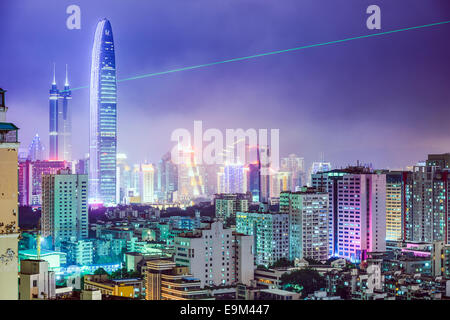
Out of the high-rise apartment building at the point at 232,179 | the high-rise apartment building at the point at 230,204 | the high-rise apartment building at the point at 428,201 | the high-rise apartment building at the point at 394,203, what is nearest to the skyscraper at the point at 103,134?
the high-rise apartment building at the point at 230,204

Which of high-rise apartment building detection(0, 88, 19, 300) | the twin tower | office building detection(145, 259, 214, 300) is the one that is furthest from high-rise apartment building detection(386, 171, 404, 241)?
high-rise apartment building detection(0, 88, 19, 300)

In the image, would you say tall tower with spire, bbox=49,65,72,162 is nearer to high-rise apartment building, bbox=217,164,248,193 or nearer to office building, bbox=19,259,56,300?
high-rise apartment building, bbox=217,164,248,193

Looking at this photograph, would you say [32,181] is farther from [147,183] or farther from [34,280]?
[34,280]

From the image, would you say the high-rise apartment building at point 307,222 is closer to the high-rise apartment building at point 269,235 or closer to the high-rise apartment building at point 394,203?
the high-rise apartment building at point 269,235

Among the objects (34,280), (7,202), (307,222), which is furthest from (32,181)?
(7,202)

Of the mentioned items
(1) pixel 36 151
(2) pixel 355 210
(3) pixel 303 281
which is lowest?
(3) pixel 303 281

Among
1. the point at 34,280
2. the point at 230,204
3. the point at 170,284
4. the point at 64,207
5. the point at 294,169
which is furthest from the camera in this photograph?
the point at 230,204
